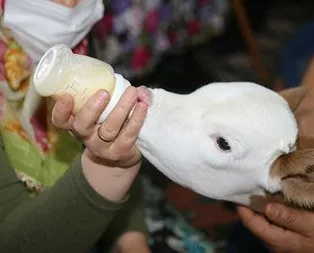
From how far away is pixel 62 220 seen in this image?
0.82 metres

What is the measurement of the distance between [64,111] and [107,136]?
0.06 m

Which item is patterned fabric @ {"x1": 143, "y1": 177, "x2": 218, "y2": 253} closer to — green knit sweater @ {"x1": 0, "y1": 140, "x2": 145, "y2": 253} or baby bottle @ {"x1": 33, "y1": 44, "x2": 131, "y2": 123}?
green knit sweater @ {"x1": 0, "y1": 140, "x2": 145, "y2": 253}

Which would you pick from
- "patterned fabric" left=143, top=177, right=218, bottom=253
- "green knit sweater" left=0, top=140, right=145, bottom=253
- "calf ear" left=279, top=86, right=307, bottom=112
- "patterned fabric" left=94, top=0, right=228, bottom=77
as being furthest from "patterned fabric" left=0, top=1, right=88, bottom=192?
"patterned fabric" left=94, top=0, right=228, bottom=77

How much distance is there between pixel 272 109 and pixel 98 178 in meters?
0.25

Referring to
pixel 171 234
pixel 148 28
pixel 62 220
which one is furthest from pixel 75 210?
pixel 148 28

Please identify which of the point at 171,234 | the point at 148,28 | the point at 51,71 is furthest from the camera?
the point at 148,28

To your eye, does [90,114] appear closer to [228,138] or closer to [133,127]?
[133,127]

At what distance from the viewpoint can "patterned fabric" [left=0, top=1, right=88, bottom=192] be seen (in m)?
0.86

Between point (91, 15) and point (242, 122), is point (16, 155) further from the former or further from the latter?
point (242, 122)

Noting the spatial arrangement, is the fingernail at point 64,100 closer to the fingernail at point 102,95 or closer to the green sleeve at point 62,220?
the fingernail at point 102,95

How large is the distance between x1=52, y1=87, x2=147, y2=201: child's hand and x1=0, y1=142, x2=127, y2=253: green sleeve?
0.02m

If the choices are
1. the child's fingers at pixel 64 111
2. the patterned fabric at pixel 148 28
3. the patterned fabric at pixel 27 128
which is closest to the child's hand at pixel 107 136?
the child's fingers at pixel 64 111

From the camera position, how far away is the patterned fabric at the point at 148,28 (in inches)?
59.4

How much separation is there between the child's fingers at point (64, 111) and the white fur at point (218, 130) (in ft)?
0.31
